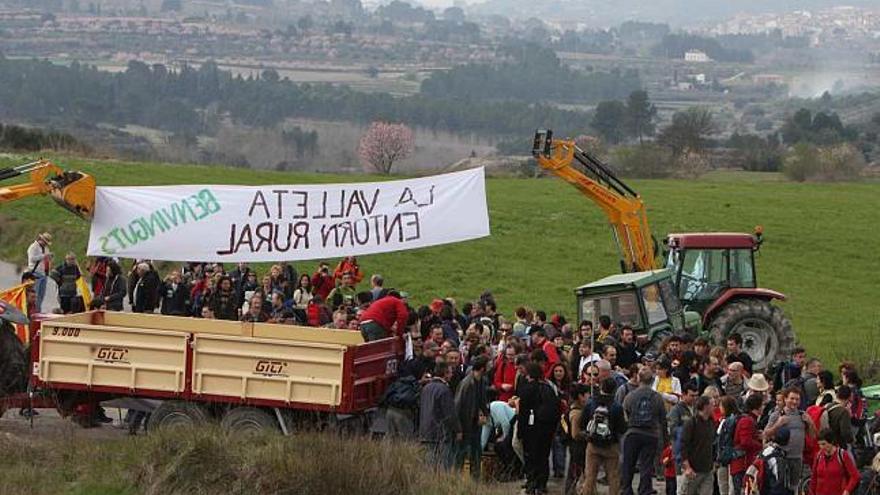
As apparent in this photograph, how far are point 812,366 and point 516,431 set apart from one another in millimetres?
3599

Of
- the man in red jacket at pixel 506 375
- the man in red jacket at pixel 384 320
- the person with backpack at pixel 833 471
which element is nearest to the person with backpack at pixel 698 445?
the person with backpack at pixel 833 471

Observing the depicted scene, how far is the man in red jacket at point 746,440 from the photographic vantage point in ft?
53.3

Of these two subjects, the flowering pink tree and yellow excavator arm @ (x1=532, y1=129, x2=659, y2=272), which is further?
the flowering pink tree

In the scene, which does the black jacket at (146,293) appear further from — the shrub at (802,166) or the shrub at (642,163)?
the shrub at (802,166)

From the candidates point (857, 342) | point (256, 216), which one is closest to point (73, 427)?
point (256, 216)

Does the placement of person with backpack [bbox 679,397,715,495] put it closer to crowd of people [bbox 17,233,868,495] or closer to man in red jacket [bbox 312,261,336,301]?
crowd of people [bbox 17,233,868,495]

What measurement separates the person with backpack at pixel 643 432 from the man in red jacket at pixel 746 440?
91cm

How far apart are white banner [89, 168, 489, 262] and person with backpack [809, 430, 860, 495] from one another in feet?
20.6

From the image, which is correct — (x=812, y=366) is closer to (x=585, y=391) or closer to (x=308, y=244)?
(x=585, y=391)

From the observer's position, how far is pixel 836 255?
4550 centimetres

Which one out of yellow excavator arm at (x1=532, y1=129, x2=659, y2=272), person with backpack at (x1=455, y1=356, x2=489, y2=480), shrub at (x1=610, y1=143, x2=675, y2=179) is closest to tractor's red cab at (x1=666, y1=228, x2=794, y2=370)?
yellow excavator arm at (x1=532, y1=129, x2=659, y2=272)

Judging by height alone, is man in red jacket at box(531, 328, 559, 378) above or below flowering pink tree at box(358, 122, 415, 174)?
above

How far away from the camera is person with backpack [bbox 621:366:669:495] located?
663 inches

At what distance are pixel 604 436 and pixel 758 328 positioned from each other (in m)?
10.3
